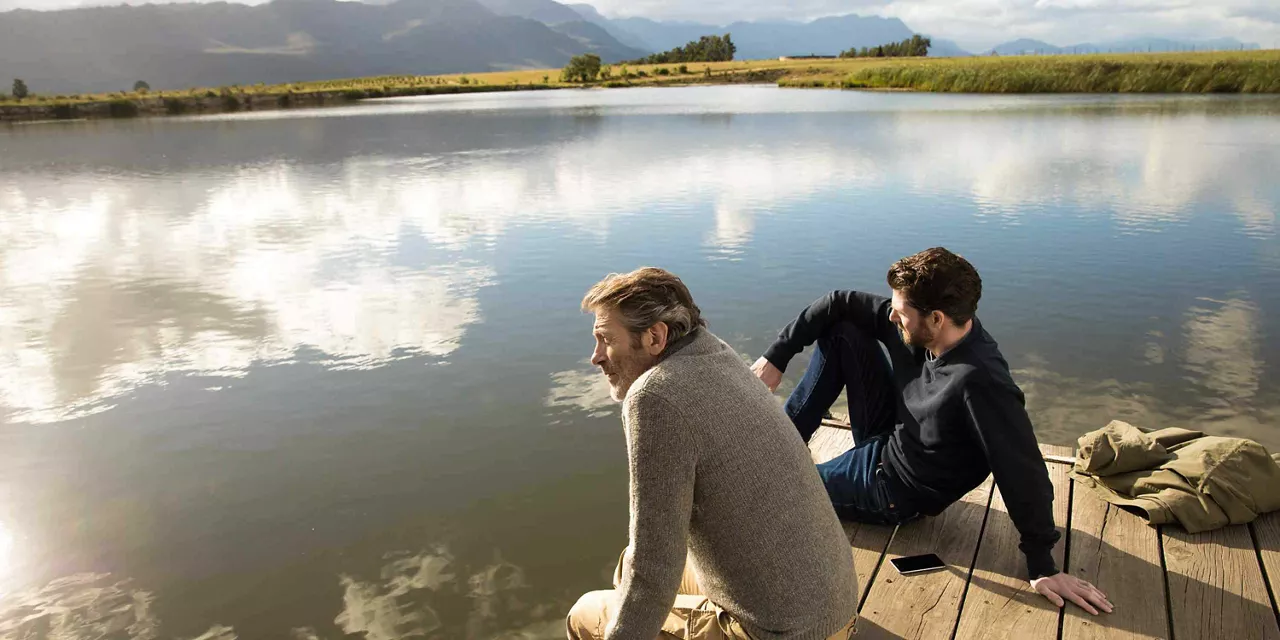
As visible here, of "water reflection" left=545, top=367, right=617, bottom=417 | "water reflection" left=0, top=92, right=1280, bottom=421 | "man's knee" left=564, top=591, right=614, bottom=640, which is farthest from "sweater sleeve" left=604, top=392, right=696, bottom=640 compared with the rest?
"water reflection" left=0, top=92, right=1280, bottom=421

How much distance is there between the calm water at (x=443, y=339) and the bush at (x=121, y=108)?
42895 millimetres

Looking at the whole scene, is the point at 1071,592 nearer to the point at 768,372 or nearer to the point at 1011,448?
the point at 1011,448

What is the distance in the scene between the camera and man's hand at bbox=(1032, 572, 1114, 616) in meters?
3.20

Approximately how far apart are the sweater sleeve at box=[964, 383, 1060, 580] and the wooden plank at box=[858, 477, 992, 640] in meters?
0.50

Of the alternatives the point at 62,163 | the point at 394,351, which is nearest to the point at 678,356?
the point at 394,351

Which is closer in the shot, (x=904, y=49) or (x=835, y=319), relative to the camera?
(x=835, y=319)

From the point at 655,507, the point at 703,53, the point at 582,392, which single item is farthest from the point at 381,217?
the point at 703,53

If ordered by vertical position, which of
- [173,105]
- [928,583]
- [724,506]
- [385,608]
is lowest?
[385,608]

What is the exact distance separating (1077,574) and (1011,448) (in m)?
0.88

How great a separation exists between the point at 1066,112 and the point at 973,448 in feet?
120

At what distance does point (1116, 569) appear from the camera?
348 centimetres

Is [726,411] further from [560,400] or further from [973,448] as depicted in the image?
[560,400]

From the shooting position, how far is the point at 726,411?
226cm

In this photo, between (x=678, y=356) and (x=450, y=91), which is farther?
(x=450, y=91)
